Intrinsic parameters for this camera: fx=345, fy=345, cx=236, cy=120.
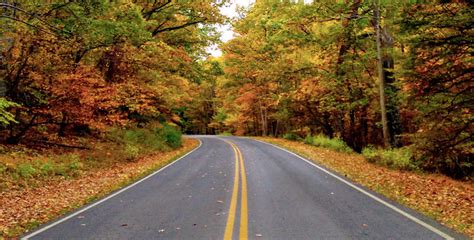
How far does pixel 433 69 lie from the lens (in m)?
11.2

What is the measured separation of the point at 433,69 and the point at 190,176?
29.4 ft

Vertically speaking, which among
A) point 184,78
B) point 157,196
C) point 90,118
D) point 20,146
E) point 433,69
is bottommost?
point 157,196

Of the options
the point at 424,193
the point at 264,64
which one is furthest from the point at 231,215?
the point at 264,64

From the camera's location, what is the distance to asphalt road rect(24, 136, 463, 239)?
5.99m

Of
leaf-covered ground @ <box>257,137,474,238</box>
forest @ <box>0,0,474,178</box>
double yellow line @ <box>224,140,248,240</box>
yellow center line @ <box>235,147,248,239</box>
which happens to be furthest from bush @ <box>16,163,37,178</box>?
leaf-covered ground @ <box>257,137,474,238</box>

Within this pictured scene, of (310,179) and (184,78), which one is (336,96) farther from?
(310,179)

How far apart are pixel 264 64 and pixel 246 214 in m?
21.9

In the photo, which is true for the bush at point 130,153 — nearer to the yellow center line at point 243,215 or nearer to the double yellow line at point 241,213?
the double yellow line at point 241,213

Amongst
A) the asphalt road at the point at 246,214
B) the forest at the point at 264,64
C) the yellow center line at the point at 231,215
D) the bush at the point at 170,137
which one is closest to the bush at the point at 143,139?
the bush at the point at 170,137

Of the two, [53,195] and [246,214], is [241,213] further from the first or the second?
[53,195]

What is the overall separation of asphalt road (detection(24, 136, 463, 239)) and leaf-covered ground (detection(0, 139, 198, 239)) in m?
0.60

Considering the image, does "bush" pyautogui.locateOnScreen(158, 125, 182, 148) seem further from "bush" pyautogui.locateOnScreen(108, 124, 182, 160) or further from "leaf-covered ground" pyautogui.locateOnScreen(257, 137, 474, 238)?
"leaf-covered ground" pyautogui.locateOnScreen(257, 137, 474, 238)

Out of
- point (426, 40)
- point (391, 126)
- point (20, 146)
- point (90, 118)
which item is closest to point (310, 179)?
point (426, 40)

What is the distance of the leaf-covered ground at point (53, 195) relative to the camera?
24.6 ft
